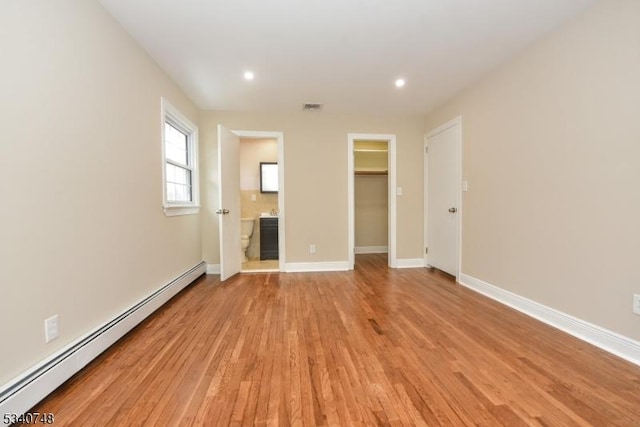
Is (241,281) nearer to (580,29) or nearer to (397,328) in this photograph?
(397,328)

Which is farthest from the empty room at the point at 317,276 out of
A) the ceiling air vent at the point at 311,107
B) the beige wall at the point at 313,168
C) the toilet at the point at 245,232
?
the toilet at the point at 245,232

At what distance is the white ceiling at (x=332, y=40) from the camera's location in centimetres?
184

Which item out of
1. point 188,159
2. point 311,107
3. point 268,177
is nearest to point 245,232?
point 268,177

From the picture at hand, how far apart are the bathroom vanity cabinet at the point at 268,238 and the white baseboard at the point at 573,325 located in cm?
314

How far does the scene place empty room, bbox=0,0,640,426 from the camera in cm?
125

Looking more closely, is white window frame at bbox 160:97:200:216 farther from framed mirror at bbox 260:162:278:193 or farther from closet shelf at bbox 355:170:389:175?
closet shelf at bbox 355:170:389:175

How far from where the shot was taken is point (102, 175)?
5.85 ft

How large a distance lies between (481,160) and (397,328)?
2.04 metres

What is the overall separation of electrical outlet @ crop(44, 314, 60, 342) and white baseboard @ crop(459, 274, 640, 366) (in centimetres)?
327

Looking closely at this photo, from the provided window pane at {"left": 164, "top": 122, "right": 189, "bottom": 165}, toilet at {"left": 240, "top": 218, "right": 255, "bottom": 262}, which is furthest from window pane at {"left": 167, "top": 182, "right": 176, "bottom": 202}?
toilet at {"left": 240, "top": 218, "right": 255, "bottom": 262}

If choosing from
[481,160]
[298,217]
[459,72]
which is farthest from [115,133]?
[481,160]

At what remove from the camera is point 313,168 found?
12.8ft

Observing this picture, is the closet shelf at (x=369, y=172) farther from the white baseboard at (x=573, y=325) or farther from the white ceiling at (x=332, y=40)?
the white baseboard at (x=573, y=325)

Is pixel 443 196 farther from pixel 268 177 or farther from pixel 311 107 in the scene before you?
pixel 268 177
